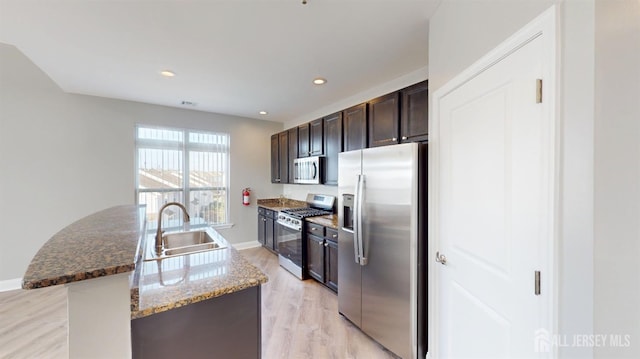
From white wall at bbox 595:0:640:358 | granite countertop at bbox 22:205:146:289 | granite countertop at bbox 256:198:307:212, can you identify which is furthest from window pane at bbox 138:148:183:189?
white wall at bbox 595:0:640:358

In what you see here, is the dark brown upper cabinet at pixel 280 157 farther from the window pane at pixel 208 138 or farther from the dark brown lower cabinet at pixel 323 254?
the dark brown lower cabinet at pixel 323 254

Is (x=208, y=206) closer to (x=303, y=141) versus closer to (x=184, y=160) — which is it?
(x=184, y=160)

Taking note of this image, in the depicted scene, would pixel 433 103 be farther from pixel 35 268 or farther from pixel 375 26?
pixel 35 268

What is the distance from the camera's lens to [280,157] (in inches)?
195

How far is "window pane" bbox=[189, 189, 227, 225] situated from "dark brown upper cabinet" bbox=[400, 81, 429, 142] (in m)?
3.77

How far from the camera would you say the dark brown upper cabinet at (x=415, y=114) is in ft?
7.25

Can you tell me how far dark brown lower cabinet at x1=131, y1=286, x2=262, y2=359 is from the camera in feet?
3.36

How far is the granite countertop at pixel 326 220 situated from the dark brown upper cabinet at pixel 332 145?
49cm

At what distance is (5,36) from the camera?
201 centimetres

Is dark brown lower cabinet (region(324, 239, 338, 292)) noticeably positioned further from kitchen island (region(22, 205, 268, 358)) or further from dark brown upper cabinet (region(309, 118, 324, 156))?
kitchen island (region(22, 205, 268, 358))

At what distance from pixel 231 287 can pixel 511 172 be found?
140cm

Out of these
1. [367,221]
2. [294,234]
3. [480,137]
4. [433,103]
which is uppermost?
[433,103]

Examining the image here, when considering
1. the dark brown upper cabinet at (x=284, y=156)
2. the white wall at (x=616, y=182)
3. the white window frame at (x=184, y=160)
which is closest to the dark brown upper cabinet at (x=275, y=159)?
the dark brown upper cabinet at (x=284, y=156)

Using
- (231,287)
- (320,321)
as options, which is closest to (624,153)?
(231,287)
